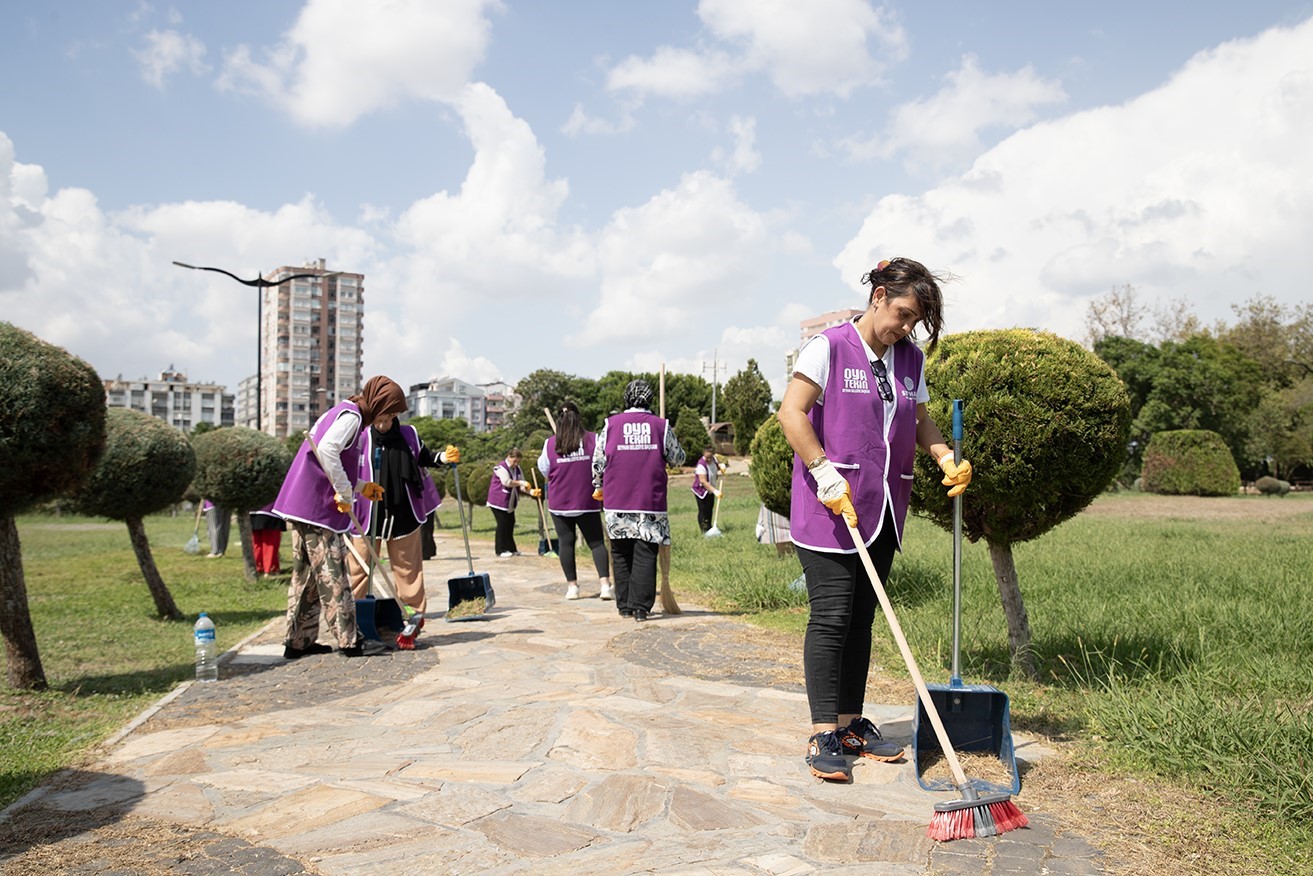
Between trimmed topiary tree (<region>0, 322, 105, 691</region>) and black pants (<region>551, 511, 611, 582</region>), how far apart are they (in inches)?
179

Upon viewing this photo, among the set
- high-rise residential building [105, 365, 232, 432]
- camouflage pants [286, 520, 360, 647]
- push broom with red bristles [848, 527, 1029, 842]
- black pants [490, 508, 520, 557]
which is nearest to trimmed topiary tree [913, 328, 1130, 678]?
push broom with red bristles [848, 527, 1029, 842]

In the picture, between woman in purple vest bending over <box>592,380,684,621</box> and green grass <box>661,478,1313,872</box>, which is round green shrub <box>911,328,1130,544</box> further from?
woman in purple vest bending over <box>592,380,684,621</box>

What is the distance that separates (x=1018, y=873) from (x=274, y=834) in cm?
243

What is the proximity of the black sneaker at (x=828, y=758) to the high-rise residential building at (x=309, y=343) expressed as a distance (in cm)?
12391

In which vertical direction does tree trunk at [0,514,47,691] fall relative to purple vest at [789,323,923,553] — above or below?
below

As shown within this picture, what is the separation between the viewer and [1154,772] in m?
3.79

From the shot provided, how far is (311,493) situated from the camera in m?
6.49

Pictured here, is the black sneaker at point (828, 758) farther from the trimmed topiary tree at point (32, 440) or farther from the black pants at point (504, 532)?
the black pants at point (504, 532)

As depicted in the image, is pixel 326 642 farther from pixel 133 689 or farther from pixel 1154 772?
pixel 1154 772

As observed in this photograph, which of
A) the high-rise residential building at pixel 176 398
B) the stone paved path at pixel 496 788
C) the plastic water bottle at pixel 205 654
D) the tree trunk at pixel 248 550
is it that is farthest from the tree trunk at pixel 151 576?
the high-rise residential building at pixel 176 398

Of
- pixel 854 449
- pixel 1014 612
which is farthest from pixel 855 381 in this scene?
pixel 1014 612

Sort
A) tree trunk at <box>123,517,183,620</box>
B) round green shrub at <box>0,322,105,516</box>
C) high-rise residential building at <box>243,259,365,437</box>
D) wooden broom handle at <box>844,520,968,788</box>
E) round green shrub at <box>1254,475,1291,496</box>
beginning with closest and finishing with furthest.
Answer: wooden broom handle at <box>844,520,968,788</box>, round green shrub at <box>0,322,105,516</box>, tree trunk at <box>123,517,183,620</box>, round green shrub at <box>1254,475,1291,496</box>, high-rise residential building at <box>243,259,365,437</box>

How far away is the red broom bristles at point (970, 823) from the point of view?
10.6ft

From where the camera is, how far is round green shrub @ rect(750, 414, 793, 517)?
368 inches
